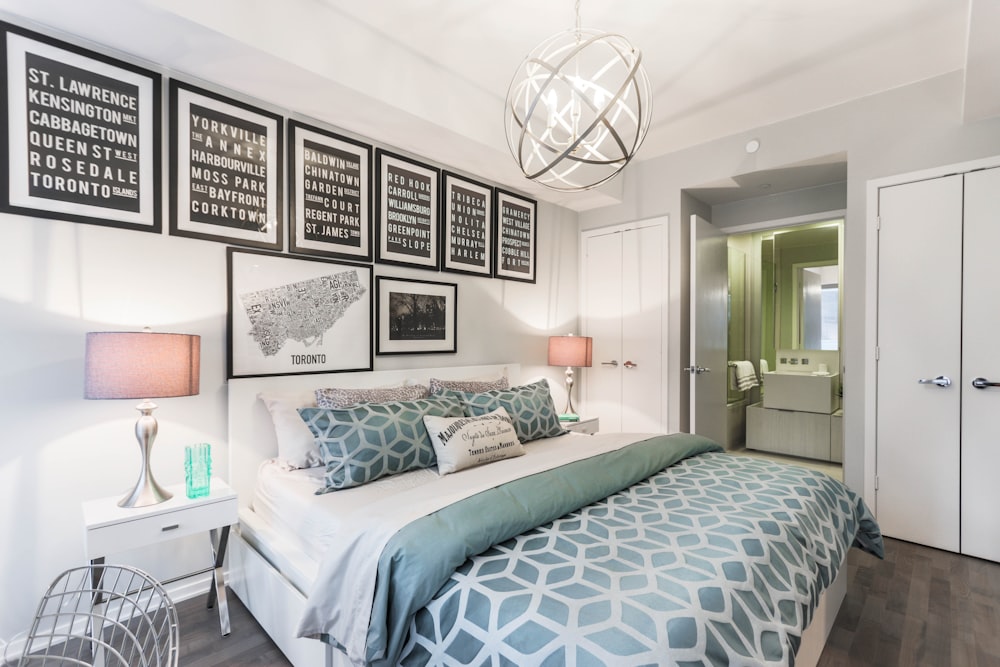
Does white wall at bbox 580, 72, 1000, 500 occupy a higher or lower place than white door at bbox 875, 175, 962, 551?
higher

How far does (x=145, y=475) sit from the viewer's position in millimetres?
1951

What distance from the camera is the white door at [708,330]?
3.81 metres

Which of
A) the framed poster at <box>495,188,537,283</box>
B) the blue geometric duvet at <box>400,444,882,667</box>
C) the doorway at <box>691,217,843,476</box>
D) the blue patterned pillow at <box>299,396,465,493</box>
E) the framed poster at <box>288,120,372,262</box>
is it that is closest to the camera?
the blue geometric duvet at <box>400,444,882,667</box>

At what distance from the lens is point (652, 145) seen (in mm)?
3910

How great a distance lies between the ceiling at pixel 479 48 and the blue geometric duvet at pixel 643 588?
2.15 m

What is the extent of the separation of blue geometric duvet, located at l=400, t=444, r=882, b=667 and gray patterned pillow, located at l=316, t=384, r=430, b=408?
1.30 meters

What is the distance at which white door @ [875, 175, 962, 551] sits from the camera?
9.40ft

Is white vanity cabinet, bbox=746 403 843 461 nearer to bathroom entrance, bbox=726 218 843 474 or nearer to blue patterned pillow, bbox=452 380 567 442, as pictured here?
bathroom entrance, bbox=726 218 843 474

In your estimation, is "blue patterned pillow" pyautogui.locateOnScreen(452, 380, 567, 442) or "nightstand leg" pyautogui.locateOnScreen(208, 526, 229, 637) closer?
"nightstand leg" pyautogui.locateOnScreen(208, 526, 229, 637)

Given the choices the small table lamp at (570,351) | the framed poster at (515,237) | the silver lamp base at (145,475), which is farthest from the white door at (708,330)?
the silver lamp base at (145,475)

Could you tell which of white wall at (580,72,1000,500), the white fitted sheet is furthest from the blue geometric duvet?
white wall at (580,72,1000,500)

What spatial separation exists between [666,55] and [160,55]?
8.10 ft

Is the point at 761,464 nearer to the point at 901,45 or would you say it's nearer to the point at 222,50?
the point at 901,45

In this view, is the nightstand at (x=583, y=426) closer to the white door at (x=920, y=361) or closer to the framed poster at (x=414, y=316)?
the framed poster at (x=414, y=316)
